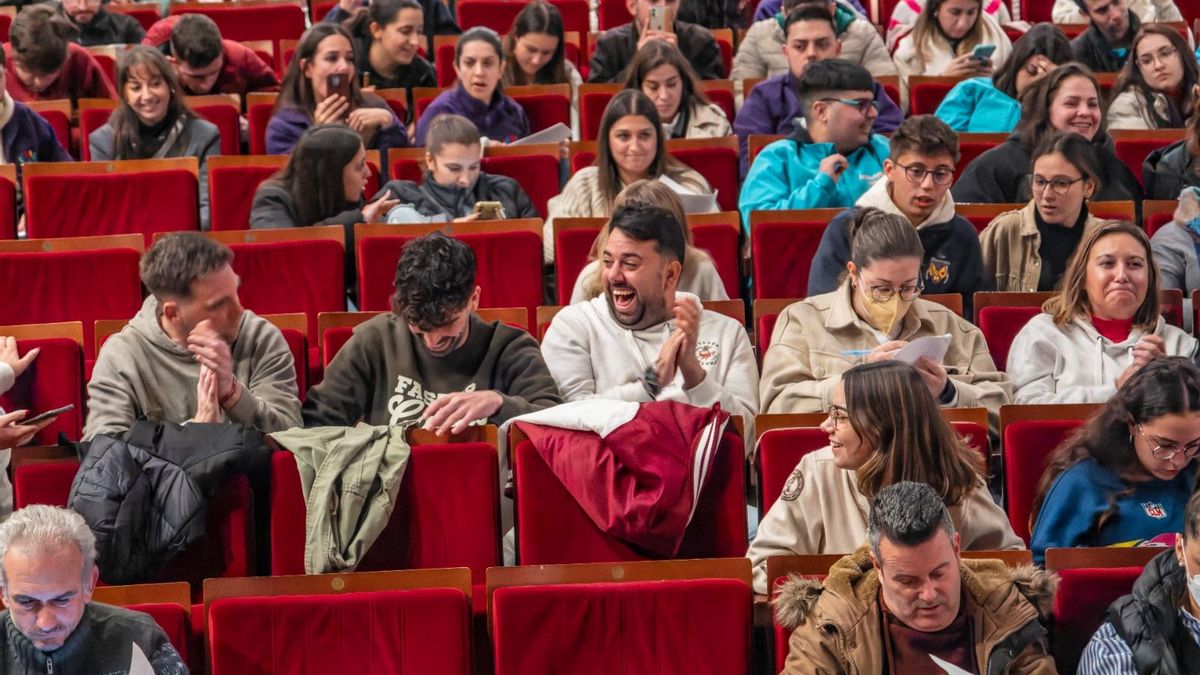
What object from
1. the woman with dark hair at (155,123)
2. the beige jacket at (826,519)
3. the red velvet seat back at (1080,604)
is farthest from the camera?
the woman with dark hair at (155,123)

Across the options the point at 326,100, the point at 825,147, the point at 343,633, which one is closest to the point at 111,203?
the point at 326,100

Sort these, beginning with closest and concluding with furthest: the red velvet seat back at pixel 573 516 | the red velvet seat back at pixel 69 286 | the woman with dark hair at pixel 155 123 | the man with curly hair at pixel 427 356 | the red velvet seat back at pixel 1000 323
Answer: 1. the red velvet seat back at pixel 573 516
2. the man with curly hair at pixel 427 356
3. the red velvet seat back at pixel 1000 323
4. the red velvet seat back at pixel 69 286
5. the woman with dark hair at pixel 155 123

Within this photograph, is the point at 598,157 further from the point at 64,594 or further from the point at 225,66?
the point at 64,594

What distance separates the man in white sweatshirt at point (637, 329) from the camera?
9.32ft

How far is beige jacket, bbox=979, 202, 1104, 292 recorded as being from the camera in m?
3.36

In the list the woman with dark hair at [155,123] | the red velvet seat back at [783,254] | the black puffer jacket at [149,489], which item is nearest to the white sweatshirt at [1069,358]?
the red velvet seat back at [783,254]

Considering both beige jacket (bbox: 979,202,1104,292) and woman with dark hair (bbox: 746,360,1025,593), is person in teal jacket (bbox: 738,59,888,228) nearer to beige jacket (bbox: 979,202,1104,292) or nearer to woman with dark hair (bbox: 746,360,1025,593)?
beige jacket (bbox: 979,202,1104,292)

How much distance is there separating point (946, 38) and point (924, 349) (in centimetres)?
222

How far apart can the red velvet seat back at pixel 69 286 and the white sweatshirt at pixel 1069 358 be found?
156cm

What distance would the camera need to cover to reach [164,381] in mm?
2721

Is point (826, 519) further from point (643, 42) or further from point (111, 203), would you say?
point (643, 42)

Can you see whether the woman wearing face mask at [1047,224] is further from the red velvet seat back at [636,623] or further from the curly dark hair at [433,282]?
the red velvet seat back at [636,623]

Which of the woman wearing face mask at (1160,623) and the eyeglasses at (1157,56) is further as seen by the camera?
the eyeglasses at (1157,56)

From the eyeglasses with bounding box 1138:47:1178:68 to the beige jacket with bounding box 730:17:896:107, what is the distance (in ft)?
2.44
